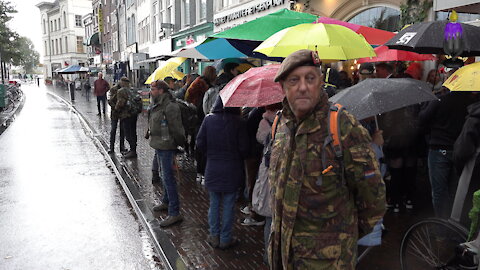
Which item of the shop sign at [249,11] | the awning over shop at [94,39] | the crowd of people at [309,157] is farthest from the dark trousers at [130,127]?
the awning over shop at [94,39]

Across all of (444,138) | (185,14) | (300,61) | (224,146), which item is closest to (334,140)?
(300,61)

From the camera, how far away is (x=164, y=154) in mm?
5199

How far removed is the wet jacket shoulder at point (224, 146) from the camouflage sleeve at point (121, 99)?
528cm

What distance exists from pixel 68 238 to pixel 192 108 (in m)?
3.08

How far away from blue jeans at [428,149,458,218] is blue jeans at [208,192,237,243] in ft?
7.38

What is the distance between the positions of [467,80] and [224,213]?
8.95 feet

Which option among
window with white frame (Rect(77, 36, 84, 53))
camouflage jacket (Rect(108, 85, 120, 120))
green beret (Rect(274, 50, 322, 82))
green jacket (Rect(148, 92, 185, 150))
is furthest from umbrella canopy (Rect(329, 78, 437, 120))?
window with white frame (Rect(77, 36, 84, 53))

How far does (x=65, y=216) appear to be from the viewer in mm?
5762

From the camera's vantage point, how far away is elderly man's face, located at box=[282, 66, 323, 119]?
1980 millimetres

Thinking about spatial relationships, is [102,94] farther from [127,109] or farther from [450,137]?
[450,137]

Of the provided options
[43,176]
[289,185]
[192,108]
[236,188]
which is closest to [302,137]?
[289,185]

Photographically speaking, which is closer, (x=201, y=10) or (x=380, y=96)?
(x=380, y=96)

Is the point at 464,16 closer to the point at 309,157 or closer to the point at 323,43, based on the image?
A: the point at 323,43

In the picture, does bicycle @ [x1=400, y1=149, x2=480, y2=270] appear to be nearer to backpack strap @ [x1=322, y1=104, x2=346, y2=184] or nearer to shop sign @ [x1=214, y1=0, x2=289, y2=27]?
backpack strap @ [x1=322, y1=104, x2=346, y2=184]
